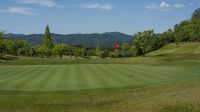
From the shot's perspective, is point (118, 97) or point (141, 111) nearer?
point (141, 111)

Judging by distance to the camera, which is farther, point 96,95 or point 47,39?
point 47,39

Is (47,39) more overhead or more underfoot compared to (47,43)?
more overhead

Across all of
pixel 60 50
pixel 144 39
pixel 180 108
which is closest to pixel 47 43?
pixel 60 50

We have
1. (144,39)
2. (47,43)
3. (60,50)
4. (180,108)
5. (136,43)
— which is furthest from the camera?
(60,50)

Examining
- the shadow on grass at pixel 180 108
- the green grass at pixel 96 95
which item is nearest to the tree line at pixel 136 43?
the green grass at pixel 96 95

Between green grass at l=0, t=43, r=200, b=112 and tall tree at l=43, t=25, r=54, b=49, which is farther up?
tall tree at l=43, t=25, r=54, b=49

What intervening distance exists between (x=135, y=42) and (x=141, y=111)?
123 m

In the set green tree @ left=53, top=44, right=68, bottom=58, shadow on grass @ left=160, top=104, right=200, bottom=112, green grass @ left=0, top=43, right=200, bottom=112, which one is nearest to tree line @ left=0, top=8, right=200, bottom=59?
green tree @ left=53, top=44, right=68, bottom=58

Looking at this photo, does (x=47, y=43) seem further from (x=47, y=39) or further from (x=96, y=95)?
(x=96, y=95)

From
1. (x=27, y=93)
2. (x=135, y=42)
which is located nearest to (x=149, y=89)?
(x=27, y=93)

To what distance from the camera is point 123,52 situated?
176 metres

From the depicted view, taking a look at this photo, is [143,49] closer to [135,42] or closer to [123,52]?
[135,42]

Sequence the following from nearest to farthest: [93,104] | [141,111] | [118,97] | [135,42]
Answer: [141,111] < [93,104] < [118,97] < [135,42]

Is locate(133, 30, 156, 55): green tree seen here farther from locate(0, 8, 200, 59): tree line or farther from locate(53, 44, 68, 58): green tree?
locate(53, 44, 68, 58): green tree
